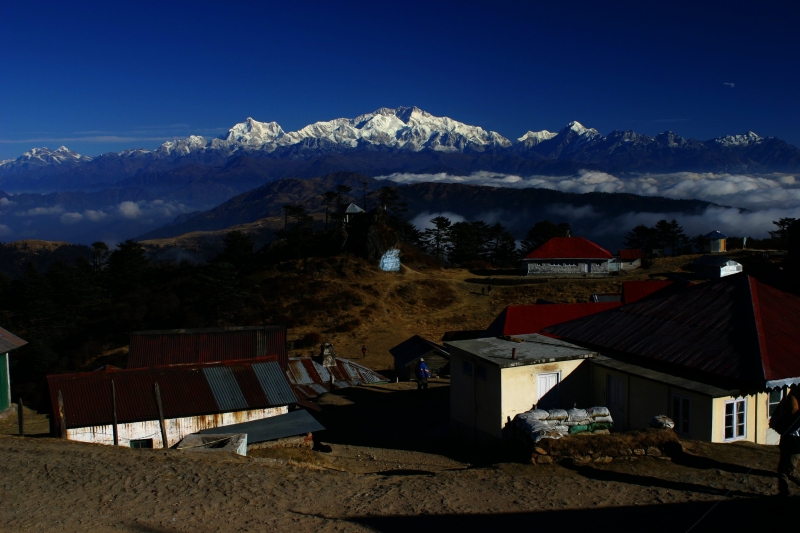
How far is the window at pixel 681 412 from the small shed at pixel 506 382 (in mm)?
2656

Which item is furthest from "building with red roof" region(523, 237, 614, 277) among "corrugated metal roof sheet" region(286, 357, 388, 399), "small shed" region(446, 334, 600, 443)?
"small shed" region(446, 334, 600, 443)

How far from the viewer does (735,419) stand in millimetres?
13695

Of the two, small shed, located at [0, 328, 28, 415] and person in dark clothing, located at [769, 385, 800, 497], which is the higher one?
person in dark clothing, located at [769, 385, 800, 497]

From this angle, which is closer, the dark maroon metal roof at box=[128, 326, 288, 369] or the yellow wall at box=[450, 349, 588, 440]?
the yellow wall at box=[450, 349, 588, 440]

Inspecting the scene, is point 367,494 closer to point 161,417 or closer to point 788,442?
point 788,442

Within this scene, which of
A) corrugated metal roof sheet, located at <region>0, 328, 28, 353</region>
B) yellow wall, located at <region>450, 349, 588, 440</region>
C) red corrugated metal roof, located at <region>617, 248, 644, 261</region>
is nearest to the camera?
yellow wall, located at <region>450, 349, 588, 440</region>

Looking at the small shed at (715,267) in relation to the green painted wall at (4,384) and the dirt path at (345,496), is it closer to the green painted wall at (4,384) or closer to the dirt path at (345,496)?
the dirt path at (345,496)

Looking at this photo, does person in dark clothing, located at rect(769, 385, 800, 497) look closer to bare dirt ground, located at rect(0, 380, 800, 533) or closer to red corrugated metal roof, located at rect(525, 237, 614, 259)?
bare dirt ground, located at rect(0, 380, 800, 533)

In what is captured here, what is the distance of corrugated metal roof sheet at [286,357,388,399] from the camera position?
2808 centimetres

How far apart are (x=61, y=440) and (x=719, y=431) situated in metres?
15.3

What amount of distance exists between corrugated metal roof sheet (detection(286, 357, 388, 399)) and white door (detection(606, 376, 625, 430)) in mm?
14113

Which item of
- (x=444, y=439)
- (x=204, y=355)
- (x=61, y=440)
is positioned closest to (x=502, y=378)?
(x=444, y=439)

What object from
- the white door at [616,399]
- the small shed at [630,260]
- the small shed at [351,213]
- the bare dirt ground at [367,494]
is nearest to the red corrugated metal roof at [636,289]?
the white door at [616,399]

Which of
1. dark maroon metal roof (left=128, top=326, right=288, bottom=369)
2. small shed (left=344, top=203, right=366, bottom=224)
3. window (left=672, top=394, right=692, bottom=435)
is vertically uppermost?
small shed (left=344, top=203, right=366, bottom=224)
